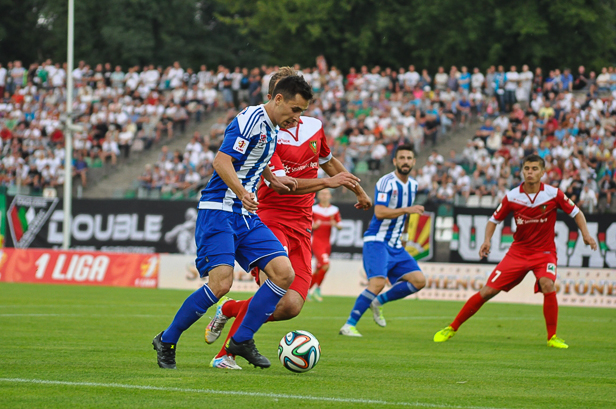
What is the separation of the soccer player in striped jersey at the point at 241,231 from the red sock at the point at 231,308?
1074 mm

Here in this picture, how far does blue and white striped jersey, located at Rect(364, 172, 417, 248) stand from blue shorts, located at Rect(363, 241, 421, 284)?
0.09m

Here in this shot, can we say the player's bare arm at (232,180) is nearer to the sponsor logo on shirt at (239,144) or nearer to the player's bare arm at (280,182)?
the sponsor logo on shirt at (239,144)

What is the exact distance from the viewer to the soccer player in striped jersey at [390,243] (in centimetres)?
1188

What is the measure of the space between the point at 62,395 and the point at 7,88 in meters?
32.0

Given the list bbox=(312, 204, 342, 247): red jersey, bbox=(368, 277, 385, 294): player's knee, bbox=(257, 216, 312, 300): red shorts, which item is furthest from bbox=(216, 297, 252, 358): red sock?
bbox=(312, 204, 342, 247): red jersey

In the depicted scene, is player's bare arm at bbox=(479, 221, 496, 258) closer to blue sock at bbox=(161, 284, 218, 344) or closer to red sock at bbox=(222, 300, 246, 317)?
red sock at bbox=(222, 300, 246, 317)

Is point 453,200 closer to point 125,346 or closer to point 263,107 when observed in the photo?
point 125,346

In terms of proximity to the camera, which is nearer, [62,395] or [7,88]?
[62,395]

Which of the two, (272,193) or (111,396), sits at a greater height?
(272,193)

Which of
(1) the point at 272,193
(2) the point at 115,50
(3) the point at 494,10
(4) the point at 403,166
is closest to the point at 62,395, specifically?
(1) the point at 272,193

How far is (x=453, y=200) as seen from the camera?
23.8 meters

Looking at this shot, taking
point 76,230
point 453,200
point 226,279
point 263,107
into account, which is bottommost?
point 76,230

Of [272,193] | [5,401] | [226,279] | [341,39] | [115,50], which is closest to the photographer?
[5,401]

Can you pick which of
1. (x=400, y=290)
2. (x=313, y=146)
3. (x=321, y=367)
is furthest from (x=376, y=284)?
(x=321, y=367)
